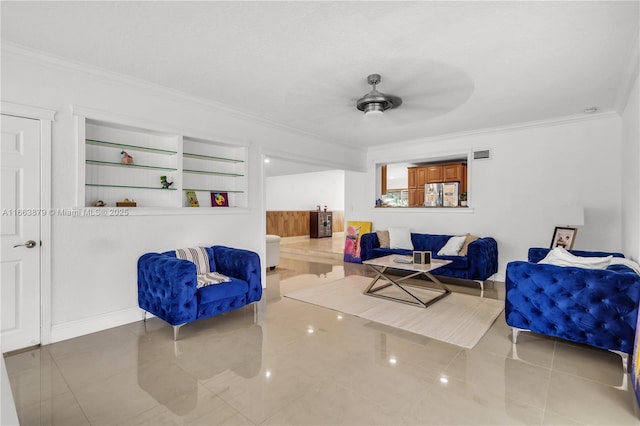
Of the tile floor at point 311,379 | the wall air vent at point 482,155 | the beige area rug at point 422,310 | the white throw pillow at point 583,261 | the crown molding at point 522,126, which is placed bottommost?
the tile floor at point 311,379

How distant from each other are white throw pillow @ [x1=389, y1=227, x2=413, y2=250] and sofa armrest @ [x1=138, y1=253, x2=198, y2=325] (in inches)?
155

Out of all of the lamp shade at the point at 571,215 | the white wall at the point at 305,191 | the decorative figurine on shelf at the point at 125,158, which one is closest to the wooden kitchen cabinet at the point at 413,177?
the white wall at the point at 305,191

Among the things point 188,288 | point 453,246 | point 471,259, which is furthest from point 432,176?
point 188,288

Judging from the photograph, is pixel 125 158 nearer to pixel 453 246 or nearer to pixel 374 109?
pixel 374 109

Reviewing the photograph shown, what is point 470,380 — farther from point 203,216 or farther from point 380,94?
point 203,216

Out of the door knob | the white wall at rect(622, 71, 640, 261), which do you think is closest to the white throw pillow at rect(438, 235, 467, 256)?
the white wall at rect(622, 71, 640, 261)

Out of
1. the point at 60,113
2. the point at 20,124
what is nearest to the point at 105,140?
the point at 60,113

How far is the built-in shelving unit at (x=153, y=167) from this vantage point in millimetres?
3494

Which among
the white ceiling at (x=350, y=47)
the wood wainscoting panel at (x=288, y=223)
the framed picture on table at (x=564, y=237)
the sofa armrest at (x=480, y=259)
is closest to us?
the white ceiling at (x=350, y=47)

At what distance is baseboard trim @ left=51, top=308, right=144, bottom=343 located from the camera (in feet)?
10.1

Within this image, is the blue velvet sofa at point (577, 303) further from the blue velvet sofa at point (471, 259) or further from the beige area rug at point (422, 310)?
the blue velvet sofa at point (471, 259)

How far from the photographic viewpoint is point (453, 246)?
17.7 feet

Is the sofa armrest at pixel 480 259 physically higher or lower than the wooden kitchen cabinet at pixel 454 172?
lower

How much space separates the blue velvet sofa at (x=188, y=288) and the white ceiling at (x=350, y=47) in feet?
6.45
